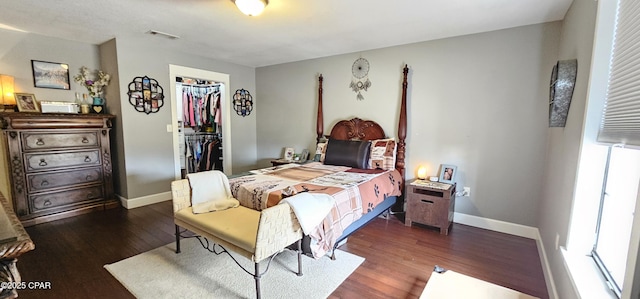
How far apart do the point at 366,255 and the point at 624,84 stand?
2.01 m

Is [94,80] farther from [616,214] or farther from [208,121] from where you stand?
[616,214]

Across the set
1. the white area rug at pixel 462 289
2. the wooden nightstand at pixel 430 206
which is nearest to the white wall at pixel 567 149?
the white area rug at pixel 462 289

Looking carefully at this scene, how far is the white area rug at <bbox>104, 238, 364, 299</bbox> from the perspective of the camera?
6.25ft

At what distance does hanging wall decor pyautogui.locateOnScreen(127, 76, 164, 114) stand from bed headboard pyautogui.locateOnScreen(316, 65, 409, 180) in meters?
2.35

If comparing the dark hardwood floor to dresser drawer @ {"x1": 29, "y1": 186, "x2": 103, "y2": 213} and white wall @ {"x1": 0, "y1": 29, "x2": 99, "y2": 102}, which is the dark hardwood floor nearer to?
dresser drawer @ {"x1": 29, "y1": 186, "x2": 103, "y2": 213}

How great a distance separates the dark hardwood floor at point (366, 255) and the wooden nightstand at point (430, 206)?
0.35ft

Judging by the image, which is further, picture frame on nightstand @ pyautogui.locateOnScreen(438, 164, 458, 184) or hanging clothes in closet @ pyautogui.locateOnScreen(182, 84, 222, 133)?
hanging clothes in closet @ pyautogui.locateOnScreen(182, 84, 222, 133)

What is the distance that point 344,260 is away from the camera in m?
2.34

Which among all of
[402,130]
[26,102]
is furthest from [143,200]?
[402,130]

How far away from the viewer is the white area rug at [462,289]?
5.92 ft

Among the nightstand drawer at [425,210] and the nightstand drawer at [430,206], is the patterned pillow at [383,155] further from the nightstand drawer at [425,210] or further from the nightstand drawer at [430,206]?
the nightstand drawer at [425,210]

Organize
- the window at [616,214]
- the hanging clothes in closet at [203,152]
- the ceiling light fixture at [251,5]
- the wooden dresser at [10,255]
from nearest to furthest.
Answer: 1. the wooden dresser at [10,255]
2. the window at [616,214]
3. the ceiling light fixture at [251,5]
4. the hanging clothes in closet at [203,152]

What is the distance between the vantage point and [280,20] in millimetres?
2678

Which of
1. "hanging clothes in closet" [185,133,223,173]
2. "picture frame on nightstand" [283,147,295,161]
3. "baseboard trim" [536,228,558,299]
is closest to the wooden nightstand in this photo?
"baseboard trim" [536,228,558,299]
